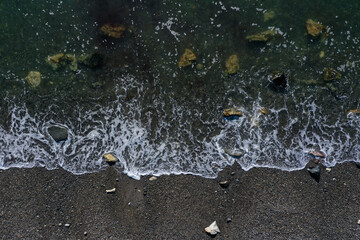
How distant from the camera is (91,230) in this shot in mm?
5469

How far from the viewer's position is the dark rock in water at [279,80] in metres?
5.95

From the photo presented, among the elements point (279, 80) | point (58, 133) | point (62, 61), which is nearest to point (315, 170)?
point (279, 80)

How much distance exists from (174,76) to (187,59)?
0.48 m

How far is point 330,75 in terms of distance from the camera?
19.7ft

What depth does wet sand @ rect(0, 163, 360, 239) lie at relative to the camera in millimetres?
5457

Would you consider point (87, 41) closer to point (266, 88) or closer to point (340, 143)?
point (266, 88)

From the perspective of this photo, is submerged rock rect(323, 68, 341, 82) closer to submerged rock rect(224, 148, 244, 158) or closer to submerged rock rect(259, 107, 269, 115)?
submerged rock rect(259, 107, 269, 115)

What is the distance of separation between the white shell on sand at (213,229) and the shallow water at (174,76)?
1.68 meters

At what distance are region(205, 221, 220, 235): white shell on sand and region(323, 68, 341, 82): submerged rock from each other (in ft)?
13.2

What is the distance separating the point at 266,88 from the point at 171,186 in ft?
9.89

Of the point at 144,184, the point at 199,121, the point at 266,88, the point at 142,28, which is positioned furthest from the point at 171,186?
the point at 142,28

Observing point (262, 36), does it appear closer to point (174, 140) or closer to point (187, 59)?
point (187, 59)

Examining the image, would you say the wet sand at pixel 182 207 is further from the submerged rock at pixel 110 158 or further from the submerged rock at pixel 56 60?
the submerged rock at pixel 56 60

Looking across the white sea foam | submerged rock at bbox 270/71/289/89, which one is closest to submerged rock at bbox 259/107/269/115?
the white sea foam
